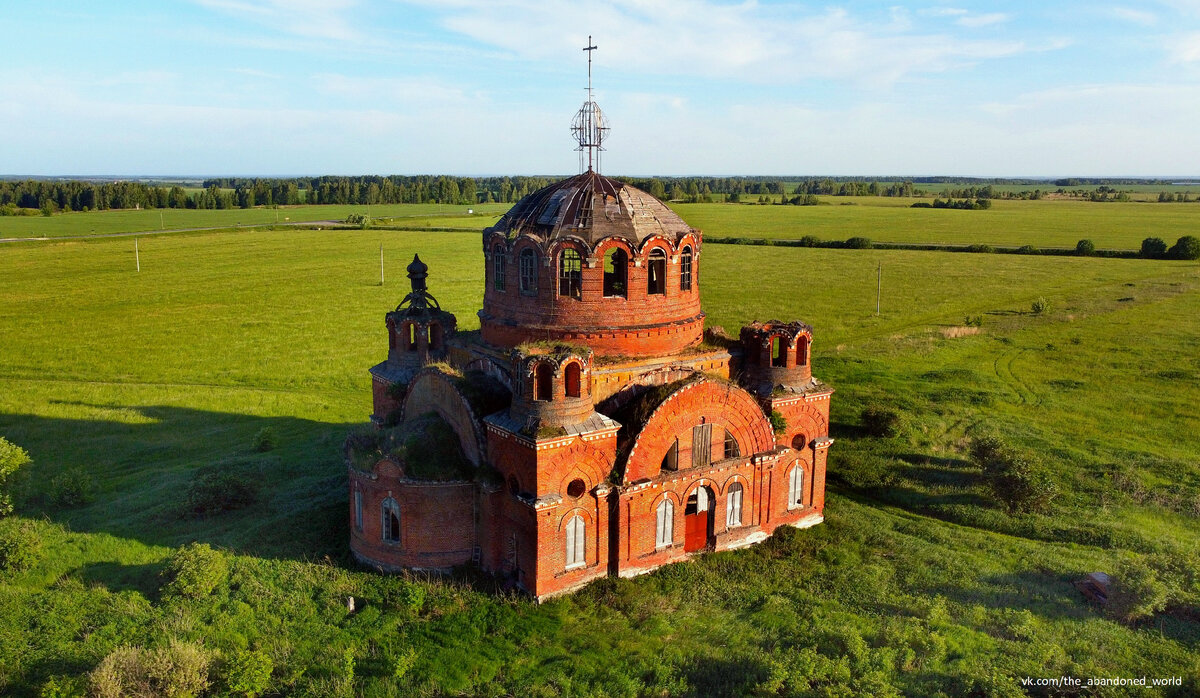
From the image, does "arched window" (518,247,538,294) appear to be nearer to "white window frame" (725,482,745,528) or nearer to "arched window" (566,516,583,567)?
"arched window" (566,516,583,567)

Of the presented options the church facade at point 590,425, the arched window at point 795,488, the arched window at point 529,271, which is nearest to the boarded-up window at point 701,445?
the church facade at point 590,425

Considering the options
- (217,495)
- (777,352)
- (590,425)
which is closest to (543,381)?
(590,425)

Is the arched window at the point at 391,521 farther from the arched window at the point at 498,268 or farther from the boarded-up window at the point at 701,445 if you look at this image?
the boarded-up window at the point at 701,445

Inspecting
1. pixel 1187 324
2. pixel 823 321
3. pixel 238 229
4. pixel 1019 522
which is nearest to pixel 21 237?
pixel 238 229

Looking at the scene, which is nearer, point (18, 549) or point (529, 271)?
point (18, 549)

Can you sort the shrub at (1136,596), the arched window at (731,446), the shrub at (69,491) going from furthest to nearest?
the shrub at (69,491)
the arched window at (731,446)
the shrub at (1136,596)

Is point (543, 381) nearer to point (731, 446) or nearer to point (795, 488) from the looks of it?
point (731, 446)
